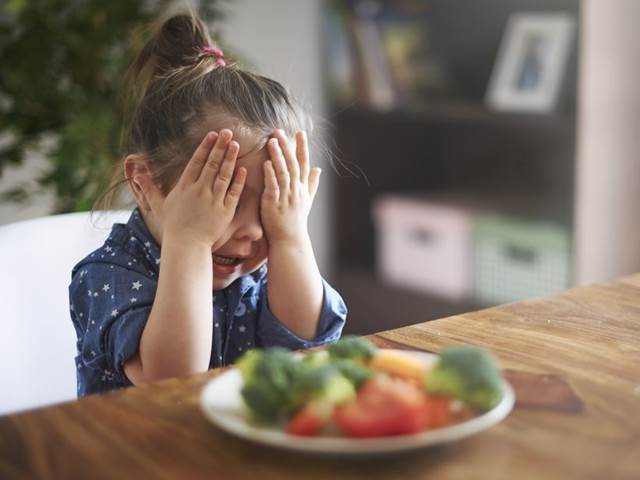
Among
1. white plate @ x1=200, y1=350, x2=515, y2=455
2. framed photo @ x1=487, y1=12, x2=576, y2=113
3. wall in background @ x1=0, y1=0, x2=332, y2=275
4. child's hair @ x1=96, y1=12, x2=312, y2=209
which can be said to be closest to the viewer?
white plate @ x1=200, y1=350, x2=515, y2=455

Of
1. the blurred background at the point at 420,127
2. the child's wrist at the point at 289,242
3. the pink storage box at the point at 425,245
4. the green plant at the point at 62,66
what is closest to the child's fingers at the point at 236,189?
the child's wrist at the point at 289,242

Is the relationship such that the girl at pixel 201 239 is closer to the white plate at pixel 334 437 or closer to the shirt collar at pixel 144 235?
the shirt collar at pixel 144 235

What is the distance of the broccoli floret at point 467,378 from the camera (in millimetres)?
708

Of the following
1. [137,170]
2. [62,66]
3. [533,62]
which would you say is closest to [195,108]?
[137,170]

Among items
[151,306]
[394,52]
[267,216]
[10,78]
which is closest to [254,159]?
[267,216]

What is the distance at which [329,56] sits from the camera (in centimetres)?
313

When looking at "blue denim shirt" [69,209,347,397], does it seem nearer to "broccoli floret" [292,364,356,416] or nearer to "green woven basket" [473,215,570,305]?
"broccoli floret" [292,364,356,416]

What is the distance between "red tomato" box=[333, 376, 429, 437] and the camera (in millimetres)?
670

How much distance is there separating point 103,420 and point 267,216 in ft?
1.28

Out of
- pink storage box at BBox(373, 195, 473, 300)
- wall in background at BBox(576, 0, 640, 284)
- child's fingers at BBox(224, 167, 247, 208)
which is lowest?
pink storage box at BBox(373, 195, 473, 300)

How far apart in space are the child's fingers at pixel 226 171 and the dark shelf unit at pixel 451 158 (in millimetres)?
1556

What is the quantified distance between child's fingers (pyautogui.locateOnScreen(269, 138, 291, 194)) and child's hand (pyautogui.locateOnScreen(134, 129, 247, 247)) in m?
0.04

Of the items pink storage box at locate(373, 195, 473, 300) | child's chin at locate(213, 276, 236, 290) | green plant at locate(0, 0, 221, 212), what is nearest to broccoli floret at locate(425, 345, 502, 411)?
child's chin at locate(213, 276, 236, 290)

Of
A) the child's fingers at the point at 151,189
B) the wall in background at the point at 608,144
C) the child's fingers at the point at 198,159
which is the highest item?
the child's fingers at the point at 198,159
